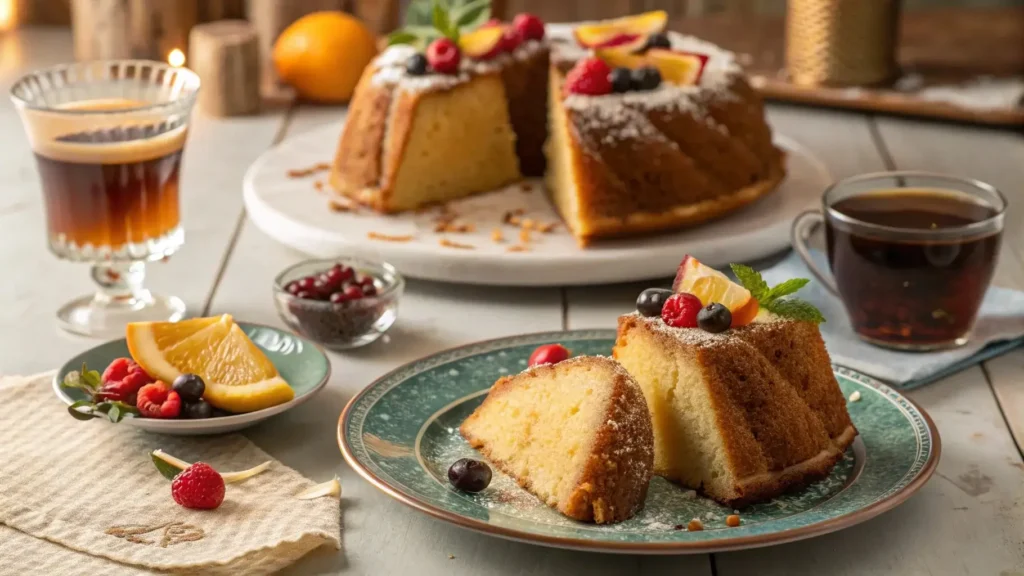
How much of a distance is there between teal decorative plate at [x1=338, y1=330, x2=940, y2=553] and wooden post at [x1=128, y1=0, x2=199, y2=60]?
9.75ft

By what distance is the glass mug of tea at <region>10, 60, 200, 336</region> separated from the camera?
9.34ft

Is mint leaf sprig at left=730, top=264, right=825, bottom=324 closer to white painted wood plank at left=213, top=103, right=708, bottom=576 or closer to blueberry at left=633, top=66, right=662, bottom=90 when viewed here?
white painted wood plank at left=213, top=103, right=708, bottom=576

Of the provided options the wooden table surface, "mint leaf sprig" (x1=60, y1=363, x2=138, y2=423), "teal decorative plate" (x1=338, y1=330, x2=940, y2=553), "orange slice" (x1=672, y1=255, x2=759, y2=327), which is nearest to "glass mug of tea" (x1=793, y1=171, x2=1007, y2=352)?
the wooden table surface

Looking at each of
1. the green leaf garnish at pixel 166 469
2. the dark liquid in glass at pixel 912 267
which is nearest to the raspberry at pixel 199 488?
the green leaf garnish at pixel 166 469

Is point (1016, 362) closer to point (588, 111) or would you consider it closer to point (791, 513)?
point (791, 513)

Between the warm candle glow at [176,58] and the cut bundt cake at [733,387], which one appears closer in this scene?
the cut bundt cake at [733,387]

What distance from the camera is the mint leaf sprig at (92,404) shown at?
2.23 meters

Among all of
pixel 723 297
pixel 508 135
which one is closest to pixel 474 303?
pixel 508 135

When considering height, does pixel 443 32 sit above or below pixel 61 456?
above

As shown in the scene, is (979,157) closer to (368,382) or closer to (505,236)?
(505,236)

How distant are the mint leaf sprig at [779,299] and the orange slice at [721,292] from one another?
0.08 feet

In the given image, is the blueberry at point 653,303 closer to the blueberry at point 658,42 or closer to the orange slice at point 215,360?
the orange slice at point 215,360

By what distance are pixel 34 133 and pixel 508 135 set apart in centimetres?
138

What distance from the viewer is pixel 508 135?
3.77 metres
